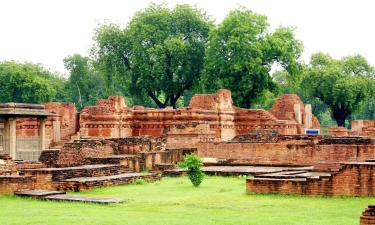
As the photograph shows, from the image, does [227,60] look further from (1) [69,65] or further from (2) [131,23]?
(1) [69,65]

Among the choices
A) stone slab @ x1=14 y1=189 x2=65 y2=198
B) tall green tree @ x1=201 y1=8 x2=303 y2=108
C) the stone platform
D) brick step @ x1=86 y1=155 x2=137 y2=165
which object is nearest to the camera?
the stone platform

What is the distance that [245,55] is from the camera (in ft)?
129

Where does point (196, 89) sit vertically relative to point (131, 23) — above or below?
below

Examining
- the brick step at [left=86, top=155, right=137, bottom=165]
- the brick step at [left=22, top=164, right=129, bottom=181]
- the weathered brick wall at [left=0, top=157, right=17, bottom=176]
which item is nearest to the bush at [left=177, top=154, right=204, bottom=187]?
the brick step at [left=22, top=164, right=129, bottom=181]

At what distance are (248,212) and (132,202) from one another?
2929 millimetres

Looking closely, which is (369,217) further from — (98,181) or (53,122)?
(53,122)

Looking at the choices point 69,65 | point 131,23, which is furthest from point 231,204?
point 69,65

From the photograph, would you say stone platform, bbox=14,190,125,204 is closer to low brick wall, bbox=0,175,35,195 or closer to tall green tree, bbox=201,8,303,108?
low brick wall, bbox=0,175,35,195

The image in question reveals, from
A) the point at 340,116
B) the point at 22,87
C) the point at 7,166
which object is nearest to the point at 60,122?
the point at 7,166

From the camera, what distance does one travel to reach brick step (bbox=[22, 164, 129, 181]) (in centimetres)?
1611

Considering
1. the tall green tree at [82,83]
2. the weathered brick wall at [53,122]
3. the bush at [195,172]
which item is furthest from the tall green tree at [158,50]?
the bush at [195,172]

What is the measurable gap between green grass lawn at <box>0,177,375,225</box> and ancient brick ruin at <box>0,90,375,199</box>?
650mm

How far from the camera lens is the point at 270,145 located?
74.2 ft

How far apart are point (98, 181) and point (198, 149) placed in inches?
342
